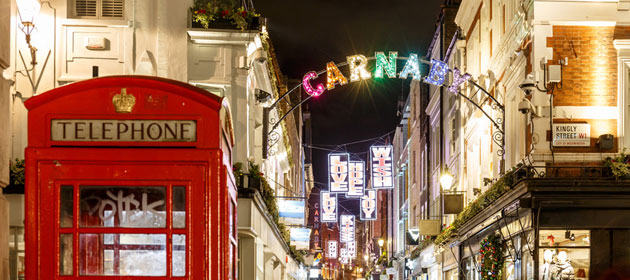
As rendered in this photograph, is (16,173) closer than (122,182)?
No

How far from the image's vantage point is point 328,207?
46.5 m

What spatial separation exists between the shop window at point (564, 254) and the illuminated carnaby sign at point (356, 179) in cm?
2106

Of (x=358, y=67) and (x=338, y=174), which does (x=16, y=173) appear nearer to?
(x=358, y=67)

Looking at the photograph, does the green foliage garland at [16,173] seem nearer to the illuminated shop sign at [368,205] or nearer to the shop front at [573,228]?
the shop front at [573,228]

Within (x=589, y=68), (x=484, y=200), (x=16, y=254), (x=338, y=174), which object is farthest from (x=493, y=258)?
(x=338, y=174)

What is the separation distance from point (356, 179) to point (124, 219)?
34.8 metres

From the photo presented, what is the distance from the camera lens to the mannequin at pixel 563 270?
18625 millimetres

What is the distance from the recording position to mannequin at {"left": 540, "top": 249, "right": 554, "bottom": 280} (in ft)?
61.5

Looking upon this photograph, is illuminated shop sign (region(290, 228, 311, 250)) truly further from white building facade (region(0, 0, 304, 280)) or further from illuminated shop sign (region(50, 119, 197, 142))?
illuminated shop sign (region(50, 119, 197, 142))

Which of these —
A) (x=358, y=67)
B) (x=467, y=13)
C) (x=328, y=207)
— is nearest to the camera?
(x=358, y=67)

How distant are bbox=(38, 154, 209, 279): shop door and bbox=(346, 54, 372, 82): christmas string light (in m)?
17.3

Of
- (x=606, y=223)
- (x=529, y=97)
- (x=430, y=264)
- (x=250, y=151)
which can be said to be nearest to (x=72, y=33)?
(x=250, y=151)

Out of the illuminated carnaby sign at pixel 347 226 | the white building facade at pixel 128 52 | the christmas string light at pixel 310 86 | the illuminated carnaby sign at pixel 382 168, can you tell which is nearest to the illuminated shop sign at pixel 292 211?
the christmas string light at pixel 310 86

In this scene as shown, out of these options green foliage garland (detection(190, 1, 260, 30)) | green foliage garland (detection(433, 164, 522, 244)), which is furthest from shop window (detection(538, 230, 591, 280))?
green foliage garland (detection(190, 1, 260, 30))
